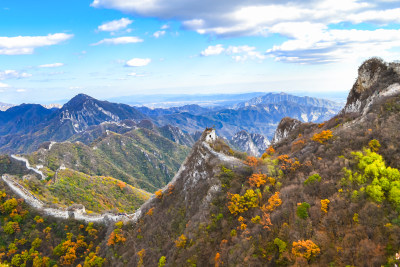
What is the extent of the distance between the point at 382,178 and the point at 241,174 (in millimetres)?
19018

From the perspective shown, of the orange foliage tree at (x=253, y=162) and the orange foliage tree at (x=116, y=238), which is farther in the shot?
the orange foliage tree at (x=116, y=238)

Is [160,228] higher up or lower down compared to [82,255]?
higher up

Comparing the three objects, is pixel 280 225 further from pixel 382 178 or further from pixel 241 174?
pixel 241 174

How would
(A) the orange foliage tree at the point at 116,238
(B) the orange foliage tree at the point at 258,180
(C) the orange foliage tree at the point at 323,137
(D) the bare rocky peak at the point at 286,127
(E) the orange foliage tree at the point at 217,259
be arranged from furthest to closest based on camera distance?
(D) the bare rocky peak at the point at 286,127
(A) the orange foliage tree at the point at 116,238
(C) the orange foliage tree at the point at 323,137
(B) the orange foliage tree at the point at 258,180
(E) the orange foliage tree at the point at 217,259

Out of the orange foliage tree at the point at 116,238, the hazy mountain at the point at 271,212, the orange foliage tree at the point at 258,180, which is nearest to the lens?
the hazy mountain at the point at 271,212

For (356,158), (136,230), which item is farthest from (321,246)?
(136,230)

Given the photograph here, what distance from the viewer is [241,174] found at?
3419 cm

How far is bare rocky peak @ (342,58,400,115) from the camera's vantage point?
34987mm

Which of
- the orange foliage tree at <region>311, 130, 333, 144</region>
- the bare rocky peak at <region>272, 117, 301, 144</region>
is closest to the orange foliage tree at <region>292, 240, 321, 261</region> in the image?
the orange foliage tree at <region>311, 130, 333, 144</region>

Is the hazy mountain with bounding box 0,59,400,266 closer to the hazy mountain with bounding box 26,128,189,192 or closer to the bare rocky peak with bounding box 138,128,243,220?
the bare rocky peak with bounding box 138,128,243,220

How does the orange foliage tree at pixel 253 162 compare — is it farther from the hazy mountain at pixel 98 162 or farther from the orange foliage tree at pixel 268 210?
the hazy mountain at pixel 98 162

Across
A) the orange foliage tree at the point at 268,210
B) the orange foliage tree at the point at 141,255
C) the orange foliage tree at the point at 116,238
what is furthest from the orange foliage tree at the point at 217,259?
the orange foliage tree at the point at 116,238

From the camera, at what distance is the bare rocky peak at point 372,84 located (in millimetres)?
34987

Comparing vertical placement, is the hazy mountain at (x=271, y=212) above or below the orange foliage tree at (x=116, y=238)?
above
